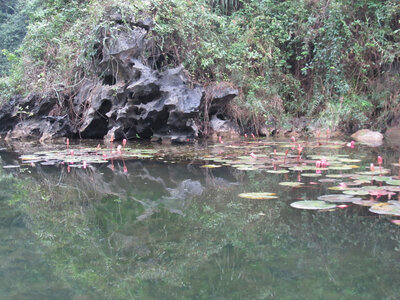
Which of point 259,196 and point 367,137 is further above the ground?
point 367,137

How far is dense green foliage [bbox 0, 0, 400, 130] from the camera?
8633mm

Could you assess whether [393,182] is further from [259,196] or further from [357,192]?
[259,196]

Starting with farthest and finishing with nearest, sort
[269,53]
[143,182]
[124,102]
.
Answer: [269,53] → [124,102] → [143,182]

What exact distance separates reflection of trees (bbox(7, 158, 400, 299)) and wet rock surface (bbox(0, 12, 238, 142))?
180 inches

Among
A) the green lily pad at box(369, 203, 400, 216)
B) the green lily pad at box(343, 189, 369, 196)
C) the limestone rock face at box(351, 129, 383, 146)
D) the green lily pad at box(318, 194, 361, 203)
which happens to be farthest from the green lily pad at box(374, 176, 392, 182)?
the limestone rock face at box(351, 129, 383, 146)

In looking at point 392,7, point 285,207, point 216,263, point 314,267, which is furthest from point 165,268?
point 392,7

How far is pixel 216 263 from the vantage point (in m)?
1.63

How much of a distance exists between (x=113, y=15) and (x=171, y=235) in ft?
22.9

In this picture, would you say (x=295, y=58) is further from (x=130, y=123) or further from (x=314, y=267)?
(x=314, y=267)

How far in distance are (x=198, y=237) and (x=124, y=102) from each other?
6.33 meters

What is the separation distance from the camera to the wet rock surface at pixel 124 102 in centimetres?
740

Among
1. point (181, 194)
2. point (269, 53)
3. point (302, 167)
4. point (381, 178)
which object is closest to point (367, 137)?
point (269, 53)

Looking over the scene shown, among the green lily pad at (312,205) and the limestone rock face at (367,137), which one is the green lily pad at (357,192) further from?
the limestone rock face at (367,137)

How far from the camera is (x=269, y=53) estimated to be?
935cm
